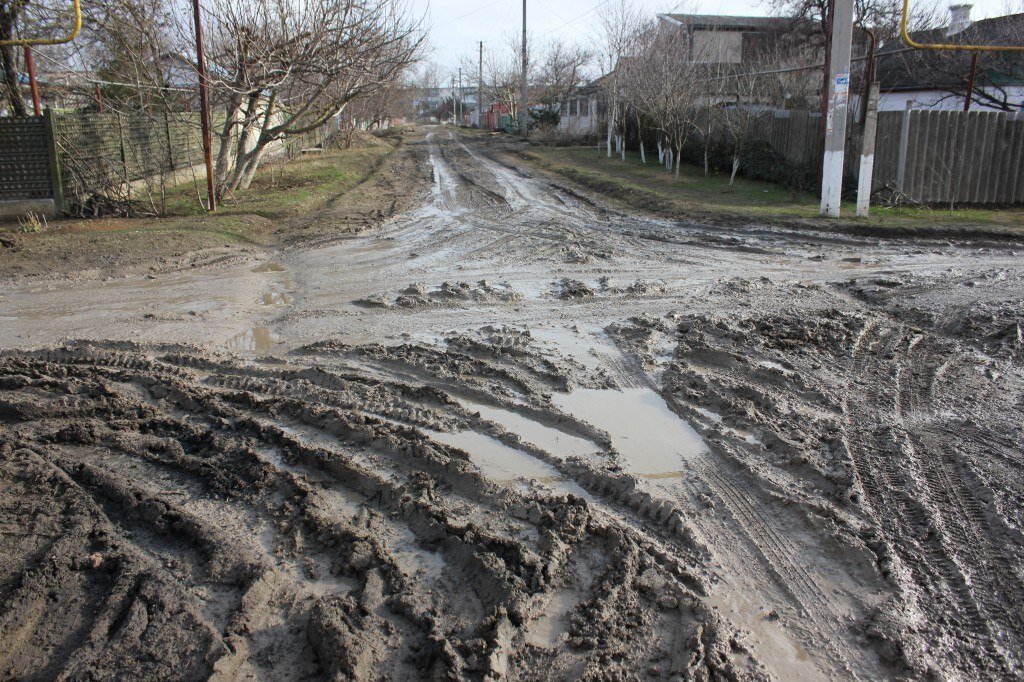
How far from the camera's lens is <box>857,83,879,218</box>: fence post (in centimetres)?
1341

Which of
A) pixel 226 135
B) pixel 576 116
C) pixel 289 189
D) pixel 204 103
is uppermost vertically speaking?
pixel 576 116

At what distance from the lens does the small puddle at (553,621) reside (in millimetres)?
2998

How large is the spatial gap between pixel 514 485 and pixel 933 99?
95.7 feet

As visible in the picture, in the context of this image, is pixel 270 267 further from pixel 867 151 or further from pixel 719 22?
pixel 719 22

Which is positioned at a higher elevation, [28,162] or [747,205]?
A: [28,162]

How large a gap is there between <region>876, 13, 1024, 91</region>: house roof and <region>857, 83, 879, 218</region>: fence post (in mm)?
8500

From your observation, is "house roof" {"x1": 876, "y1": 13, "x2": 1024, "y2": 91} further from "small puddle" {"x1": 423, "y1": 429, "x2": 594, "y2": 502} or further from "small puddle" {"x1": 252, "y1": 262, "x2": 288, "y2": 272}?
"small puddle" {"x1": 423, "y1": 429, "x2": 594, "y2": 502}

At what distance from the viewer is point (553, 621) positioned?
311 cm

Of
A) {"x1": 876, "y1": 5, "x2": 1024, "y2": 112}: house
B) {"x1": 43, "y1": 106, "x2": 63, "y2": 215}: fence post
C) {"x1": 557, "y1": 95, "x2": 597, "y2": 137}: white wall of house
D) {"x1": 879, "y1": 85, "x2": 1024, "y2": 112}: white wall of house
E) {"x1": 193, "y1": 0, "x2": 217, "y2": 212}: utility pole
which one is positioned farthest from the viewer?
{"x1": 557, "y1": 95, "x2": 597, "y2": 137}: white wall of house

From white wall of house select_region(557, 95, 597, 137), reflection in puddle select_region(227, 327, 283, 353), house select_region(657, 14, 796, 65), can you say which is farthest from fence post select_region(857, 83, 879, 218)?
white wall of house select_region(557, 95, 597, 137)

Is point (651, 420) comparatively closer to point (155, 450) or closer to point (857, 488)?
point (857, 488)

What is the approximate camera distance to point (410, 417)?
17.1 feet

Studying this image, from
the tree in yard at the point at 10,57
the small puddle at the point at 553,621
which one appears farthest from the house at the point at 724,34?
the small puddle at the point at 553,621

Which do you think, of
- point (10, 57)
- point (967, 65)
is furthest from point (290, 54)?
point (967, 65)
